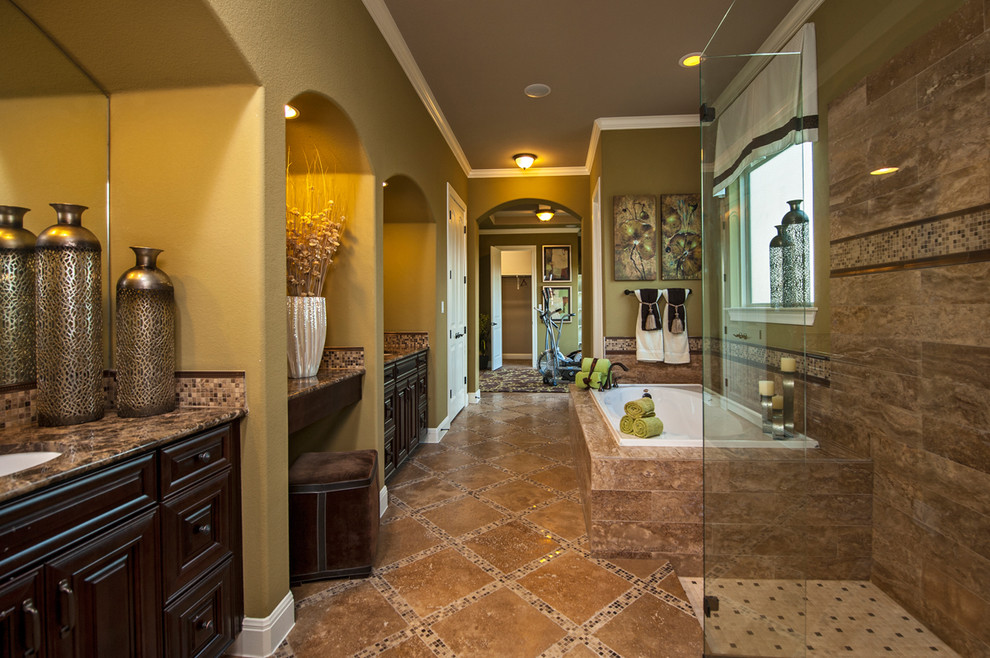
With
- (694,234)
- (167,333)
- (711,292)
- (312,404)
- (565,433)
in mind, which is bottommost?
(565,433)

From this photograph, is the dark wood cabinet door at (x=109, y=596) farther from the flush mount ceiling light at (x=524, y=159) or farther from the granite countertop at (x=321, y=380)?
the flush mount ceiling light at (x=524, y=159)

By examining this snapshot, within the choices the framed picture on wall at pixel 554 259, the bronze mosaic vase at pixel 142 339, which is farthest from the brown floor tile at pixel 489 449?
the framed picture on wall at pixel 554 259

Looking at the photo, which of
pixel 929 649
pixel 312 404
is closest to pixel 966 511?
pixel 929 649

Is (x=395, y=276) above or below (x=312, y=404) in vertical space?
above

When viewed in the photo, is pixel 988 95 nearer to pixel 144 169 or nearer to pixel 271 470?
pixel 271 470

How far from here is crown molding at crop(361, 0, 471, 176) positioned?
2586 mm

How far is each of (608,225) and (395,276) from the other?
2.04 m

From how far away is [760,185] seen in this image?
5.20 ft

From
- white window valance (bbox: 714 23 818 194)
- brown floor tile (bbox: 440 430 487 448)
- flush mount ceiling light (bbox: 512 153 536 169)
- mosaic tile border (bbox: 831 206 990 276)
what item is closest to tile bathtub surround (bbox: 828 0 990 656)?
mosaic tile border (bbox: 831 206 990 276)

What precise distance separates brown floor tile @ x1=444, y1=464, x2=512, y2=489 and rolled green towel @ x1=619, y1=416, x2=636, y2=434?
1080 mm

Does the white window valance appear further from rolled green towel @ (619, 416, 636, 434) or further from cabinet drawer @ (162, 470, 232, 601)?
cabinet drawer @ (162, 470, 232, 601)

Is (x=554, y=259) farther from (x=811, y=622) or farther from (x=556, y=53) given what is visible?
(x=811, y=622)

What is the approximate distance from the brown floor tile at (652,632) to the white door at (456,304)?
3.03 metres

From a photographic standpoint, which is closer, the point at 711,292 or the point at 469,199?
the point at 711,292
